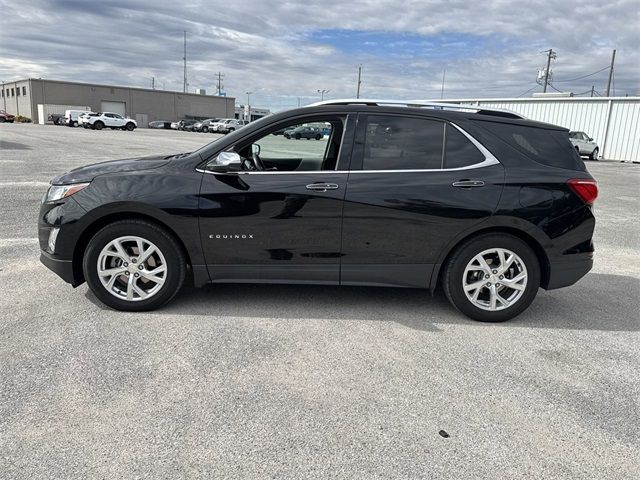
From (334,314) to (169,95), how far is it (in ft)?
283

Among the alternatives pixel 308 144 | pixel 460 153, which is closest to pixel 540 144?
pixel 460 153

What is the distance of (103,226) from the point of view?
429cm

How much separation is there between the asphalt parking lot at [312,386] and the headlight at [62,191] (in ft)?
3.06

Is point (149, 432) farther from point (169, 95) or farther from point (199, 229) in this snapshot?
point (169, 95)

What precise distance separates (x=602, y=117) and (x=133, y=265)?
33.2 meters

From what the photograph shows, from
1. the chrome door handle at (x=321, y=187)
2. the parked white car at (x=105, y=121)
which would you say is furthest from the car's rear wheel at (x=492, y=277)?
the parked white car at (x=105, y=121)

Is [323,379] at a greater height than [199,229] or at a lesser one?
lesser

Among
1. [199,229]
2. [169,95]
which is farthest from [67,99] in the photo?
[199,229]

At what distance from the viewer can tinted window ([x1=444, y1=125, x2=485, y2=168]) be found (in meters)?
4.29

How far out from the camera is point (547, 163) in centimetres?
435

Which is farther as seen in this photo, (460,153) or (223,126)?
(223,126)

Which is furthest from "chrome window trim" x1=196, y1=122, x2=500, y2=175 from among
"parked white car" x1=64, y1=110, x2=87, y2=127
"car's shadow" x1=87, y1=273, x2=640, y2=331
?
"parked white car" x1=64, y1=110, x2=87, y2=127

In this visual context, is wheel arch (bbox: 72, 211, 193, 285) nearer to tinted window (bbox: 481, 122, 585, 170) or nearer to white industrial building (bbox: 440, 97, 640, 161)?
tinted window (bbox: 481, 122, 585, 170)

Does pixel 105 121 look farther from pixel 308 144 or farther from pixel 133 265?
pixel 133 265
